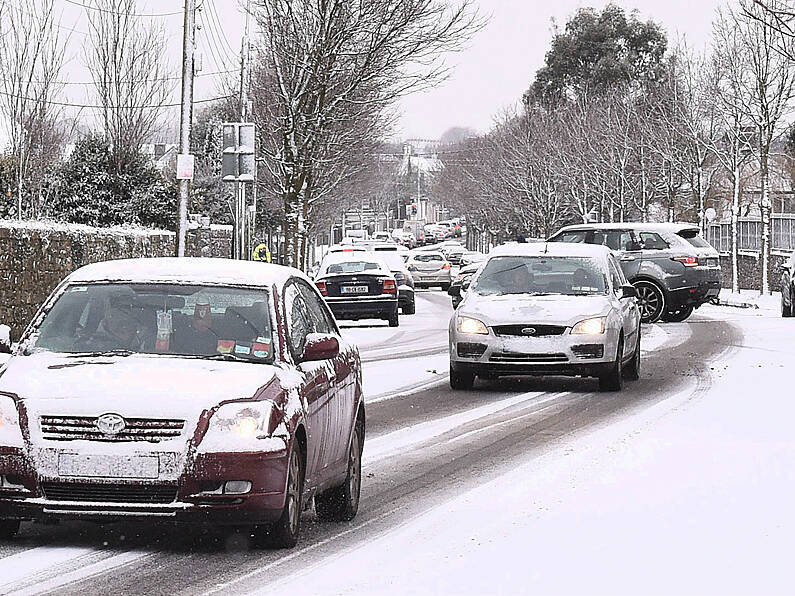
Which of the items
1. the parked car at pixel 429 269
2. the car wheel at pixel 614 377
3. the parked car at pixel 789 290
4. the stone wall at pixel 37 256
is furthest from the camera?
the parked car at pixel 429 269

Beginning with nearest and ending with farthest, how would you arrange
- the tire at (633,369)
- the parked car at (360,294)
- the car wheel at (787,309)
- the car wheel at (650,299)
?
the tire at (633,369) < the car wheel at (650,299) < the parked car at (360,294) < the car wheel at (787,309)

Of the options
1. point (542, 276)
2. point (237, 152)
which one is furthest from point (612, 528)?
point (237, 152)

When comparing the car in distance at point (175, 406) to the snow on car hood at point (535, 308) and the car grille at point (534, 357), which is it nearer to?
the car grille at point (534, 357)

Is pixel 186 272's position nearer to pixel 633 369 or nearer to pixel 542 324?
pixel 542 324

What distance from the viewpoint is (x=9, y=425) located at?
6.99 m

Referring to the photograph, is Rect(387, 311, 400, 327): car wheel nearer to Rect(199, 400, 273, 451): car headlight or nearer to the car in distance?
the car in distance

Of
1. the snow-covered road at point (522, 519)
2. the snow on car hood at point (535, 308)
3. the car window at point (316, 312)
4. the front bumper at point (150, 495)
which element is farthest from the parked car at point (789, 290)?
the front bumper at point (150, 495)

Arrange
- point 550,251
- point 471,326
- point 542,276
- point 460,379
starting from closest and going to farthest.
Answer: point 471,326 < point 460,379 < point 542,276 < point 550,251

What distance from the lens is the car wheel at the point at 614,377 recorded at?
52.5 feet

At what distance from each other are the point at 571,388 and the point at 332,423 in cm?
870

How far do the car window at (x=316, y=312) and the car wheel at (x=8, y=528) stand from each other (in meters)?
2.07

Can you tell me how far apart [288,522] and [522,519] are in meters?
1.61

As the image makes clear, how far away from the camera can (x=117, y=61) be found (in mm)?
38719

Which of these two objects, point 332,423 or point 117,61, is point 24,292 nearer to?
point 332,423
